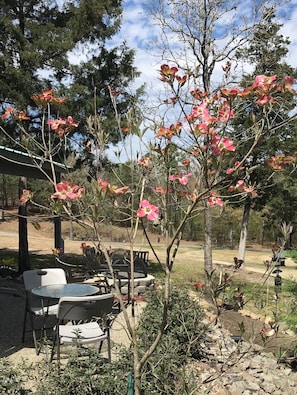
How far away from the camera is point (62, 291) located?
425cm

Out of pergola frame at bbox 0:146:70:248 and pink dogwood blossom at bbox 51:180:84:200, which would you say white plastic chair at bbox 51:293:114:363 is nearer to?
pergola frame at bbox 0:146:70:248

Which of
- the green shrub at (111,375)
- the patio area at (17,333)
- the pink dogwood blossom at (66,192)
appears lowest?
the patio area at (17,333)

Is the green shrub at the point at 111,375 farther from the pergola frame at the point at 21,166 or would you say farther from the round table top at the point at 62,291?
the pergola frame at the point at 21,166

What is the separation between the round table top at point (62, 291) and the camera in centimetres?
398

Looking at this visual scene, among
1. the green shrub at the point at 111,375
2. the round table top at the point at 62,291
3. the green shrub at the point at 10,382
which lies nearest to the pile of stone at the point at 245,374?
the green shrub at the point at 111,375

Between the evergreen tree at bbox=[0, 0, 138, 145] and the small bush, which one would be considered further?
the evergreen tree at bbox=[0, 0, 138, 145]

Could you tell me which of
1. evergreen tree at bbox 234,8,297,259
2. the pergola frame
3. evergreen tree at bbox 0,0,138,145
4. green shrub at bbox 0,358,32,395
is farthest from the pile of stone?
evergreen tree at bbox 0,0,138,145

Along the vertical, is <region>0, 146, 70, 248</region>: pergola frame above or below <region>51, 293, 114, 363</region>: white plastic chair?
above

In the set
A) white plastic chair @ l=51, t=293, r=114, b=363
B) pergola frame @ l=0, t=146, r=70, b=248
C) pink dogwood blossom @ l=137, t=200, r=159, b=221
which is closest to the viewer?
pink dogwood blossom @ l=137, t=200, r=159, b=221

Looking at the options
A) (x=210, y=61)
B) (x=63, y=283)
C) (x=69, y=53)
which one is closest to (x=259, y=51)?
(x=210, y=61)

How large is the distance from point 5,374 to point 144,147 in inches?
61.0

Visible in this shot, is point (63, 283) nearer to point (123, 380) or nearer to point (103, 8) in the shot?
point (123, 380)

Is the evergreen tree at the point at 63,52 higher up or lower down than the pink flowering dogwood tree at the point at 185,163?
higher up

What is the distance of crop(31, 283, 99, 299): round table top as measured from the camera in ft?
13.1
